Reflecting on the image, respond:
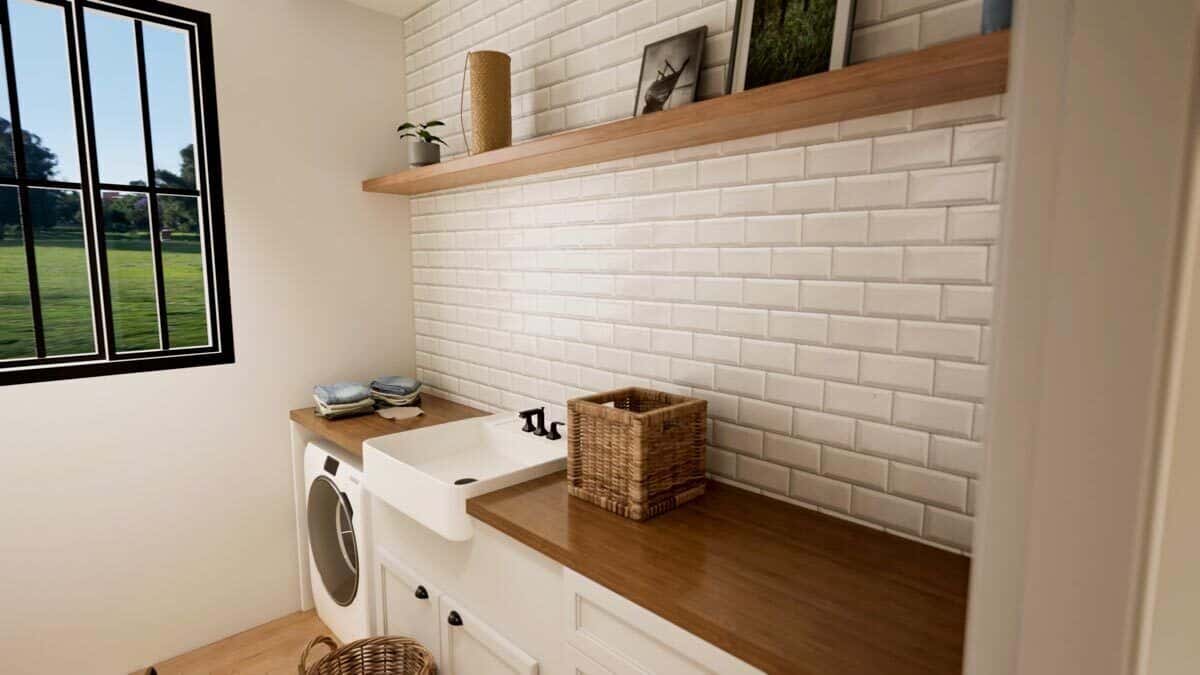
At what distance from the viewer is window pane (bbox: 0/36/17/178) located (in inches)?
82.0

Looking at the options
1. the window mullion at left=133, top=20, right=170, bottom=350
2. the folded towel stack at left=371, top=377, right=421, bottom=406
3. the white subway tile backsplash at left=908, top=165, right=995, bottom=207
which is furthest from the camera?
the folded towel stack at left=371, top=377, right=421, bottom=406

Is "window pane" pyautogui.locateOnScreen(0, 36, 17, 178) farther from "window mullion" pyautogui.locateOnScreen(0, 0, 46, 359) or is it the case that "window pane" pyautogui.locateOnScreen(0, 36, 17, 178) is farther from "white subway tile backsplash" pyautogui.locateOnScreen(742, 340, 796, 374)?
"white subway tile backsplash" pyautogui.locateOnScreen(742, 340, 796, 374)

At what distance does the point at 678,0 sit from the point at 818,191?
2.40 ft

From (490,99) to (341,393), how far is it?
4.54ft

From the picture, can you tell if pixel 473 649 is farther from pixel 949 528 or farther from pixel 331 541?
pixel 949 528

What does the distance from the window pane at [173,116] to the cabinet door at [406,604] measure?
→ 5.69 feet

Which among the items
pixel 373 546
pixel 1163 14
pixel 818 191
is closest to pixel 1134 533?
pixel 1163 14

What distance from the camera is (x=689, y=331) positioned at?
1.80 m

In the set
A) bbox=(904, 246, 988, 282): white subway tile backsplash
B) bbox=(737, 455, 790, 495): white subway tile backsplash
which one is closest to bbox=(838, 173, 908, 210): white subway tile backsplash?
bbox=(904, 246, 988, 282): white subway tile backsplash

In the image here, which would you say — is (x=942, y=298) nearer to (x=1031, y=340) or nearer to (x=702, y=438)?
(x=702, y=438)

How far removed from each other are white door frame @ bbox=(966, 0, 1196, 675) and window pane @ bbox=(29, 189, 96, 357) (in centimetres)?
274

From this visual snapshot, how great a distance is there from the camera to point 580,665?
52.4 inches

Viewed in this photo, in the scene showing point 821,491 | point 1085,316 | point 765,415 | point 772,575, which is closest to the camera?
point 1085,316

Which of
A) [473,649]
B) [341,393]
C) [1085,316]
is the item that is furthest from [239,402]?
[1085,316]
